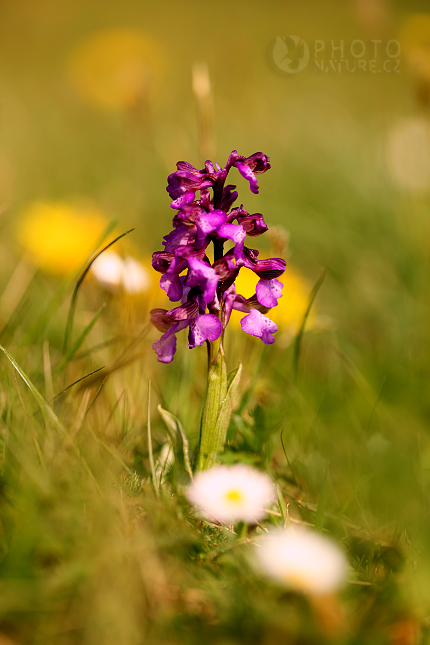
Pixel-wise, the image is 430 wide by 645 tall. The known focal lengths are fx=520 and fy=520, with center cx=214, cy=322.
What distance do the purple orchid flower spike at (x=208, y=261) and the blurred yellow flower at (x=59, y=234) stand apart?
187cm

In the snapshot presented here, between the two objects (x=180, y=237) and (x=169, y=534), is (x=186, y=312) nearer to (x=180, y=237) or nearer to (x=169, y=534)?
(x=180, y=237)

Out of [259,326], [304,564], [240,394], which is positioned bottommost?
[240,394]

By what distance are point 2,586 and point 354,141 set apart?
5280 millimetres

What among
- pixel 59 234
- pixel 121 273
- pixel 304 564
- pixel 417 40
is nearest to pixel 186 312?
pixel 304 564

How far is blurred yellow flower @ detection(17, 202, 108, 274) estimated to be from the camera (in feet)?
11.1

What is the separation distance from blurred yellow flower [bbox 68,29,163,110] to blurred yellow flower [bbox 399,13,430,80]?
3.71m

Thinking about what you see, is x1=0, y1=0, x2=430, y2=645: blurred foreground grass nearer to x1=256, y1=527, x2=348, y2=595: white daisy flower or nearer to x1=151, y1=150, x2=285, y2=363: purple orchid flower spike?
x1=256, y1=527, x2=348, y2=595: white daisy flower

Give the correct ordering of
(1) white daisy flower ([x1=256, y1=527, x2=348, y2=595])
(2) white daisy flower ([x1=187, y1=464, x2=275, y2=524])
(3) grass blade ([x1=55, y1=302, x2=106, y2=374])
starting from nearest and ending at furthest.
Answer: (1) white daisy flower ([x1=256, y1=527, x2=348, y2=595]), (2) white daisy flower ([x1=187, y1=464, x2=275, y2=524]), (3) grass blade ([x1=55, y1=302, x2=106, y2=374])

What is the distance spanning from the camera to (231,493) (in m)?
1.35

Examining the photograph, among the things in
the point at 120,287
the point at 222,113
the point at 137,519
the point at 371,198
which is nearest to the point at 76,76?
the point at 222,113

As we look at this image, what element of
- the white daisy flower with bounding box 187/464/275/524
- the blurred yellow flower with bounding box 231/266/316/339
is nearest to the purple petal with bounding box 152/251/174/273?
the white daisy flower with bounding box 187/464/275/524

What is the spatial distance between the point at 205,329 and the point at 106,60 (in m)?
11.9

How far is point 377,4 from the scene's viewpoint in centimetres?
337

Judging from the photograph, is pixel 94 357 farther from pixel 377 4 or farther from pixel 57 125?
pixel 57 125
